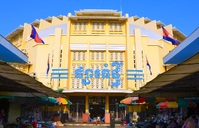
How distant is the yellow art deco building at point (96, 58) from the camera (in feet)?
91.5

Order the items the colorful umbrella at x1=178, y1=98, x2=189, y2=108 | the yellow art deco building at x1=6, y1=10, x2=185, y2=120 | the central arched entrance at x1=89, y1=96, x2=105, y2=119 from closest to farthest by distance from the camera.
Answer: the colorful umbrella at x1=178, y1=98, x2=189, y2=108
the yellow art deco building at x1=6, y1=10, x2=185, y2=120
the central arched entrance at x1=89, y1=96, x2=105, y2=119

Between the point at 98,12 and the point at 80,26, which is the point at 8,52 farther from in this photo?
the point at 98,12

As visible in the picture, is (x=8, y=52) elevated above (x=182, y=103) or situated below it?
above

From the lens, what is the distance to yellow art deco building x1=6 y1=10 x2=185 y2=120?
27875 millimetres

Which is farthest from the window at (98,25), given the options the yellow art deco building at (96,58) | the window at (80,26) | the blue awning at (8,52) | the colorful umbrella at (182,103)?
the colorful umbrella at (182,103)

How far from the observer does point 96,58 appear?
29.8 meters

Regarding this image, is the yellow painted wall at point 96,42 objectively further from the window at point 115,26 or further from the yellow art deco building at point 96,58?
the window at point 115,26

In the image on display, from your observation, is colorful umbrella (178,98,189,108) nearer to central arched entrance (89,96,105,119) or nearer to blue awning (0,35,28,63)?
blue awning (0,35,28,63)

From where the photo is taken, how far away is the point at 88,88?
27953mm

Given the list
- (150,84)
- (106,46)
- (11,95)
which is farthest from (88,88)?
(150,84)

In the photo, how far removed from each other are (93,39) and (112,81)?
5.88m

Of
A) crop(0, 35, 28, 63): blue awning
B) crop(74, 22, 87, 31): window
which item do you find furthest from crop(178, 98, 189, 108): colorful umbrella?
crop(74, 22, 87, 31): window

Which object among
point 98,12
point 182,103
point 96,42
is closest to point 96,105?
point 96,42

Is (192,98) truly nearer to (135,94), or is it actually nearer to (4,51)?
(135,94)
